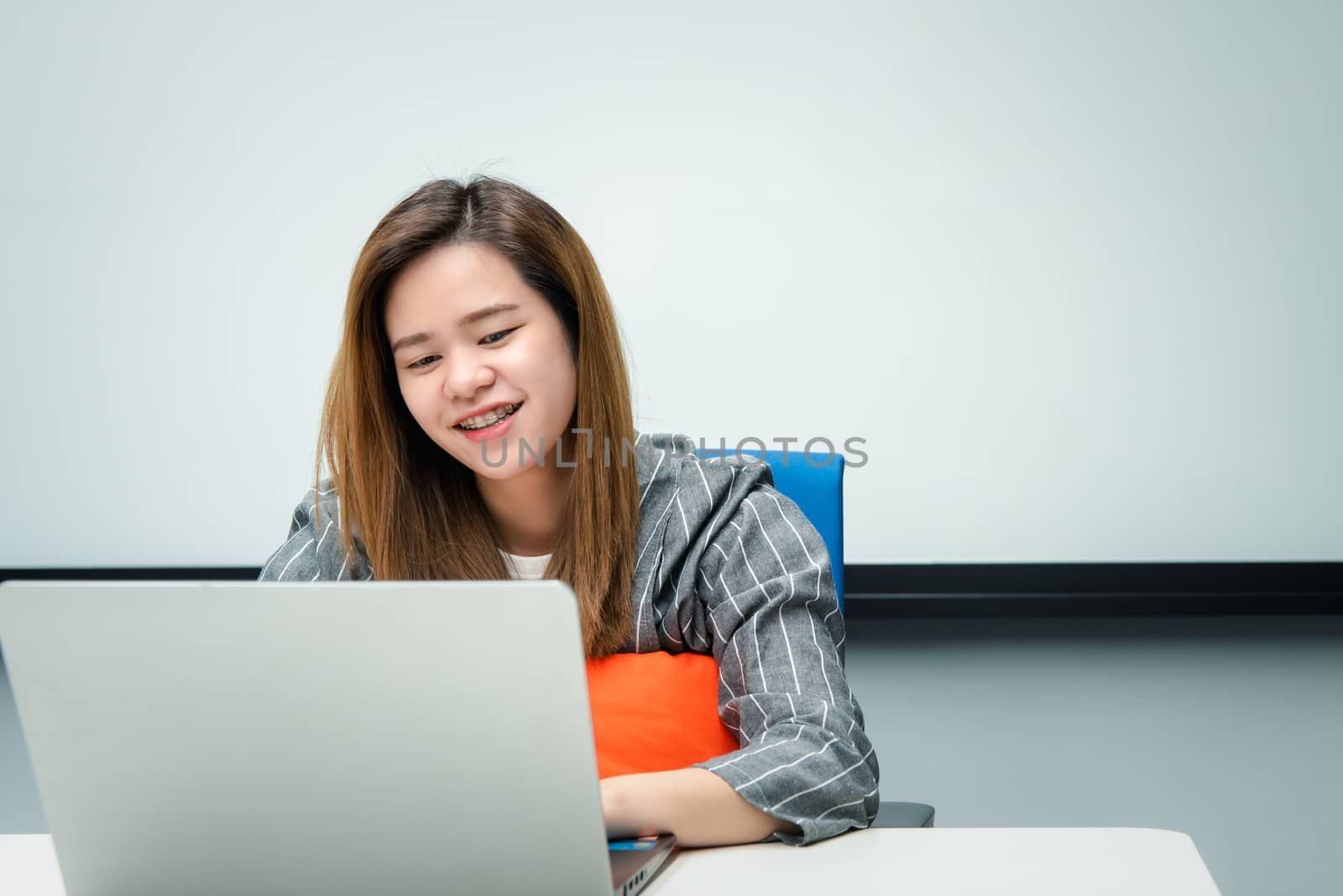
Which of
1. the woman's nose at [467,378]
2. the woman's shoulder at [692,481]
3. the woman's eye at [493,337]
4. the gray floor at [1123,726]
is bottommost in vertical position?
the gray floor at [1123,726]

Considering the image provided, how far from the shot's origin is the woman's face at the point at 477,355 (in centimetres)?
107

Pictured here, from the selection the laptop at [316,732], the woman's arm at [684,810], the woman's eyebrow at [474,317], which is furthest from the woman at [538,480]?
the laptop at [316,732]

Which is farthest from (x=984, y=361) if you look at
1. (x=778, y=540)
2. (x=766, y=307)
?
(x=778, y=540)

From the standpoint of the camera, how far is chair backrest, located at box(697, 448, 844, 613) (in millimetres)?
1251

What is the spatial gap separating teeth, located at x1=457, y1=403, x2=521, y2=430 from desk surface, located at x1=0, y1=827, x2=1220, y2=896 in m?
0.46

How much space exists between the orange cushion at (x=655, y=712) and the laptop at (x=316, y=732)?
0.40 metres

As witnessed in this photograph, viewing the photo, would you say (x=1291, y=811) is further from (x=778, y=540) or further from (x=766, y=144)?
(x=766, y=144)

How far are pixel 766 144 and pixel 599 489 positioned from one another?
1161 millimetres

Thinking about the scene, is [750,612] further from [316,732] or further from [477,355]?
[316,732]

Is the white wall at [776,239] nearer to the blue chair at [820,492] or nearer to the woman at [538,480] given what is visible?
the blue chair at [820,492]

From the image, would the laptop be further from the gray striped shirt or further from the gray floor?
the gray floor

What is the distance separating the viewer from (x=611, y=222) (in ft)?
7.02

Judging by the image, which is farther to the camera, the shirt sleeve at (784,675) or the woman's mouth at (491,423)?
the woman's mouth at (491,423)

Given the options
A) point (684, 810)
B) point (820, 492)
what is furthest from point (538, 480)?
point (684, 810)
